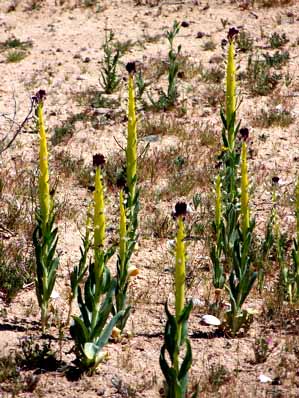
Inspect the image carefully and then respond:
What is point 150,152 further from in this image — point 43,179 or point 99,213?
point 99,213

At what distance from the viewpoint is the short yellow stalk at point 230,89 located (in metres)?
5.45

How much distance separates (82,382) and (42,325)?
24.8 inches

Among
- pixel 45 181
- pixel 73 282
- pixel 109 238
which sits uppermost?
pixel 45 181

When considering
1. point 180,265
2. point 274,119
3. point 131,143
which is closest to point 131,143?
point 131,143

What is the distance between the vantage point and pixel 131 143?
5.14 metres

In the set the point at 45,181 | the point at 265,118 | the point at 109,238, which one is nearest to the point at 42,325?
the point at 45,181

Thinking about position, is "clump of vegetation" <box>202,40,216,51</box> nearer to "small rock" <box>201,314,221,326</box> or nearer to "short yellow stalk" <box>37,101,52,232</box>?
"small rock" <box>201,314,221,326</box>

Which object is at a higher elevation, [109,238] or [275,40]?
[275,40]

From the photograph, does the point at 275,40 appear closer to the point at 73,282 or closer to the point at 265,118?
the point at 265,118

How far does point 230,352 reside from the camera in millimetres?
4984

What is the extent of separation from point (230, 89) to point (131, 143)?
2.85 ft

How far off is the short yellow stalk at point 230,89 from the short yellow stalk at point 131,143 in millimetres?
787

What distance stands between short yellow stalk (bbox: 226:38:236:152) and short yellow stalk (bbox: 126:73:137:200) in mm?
787

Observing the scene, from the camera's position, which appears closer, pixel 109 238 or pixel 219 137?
pixel 109 238
